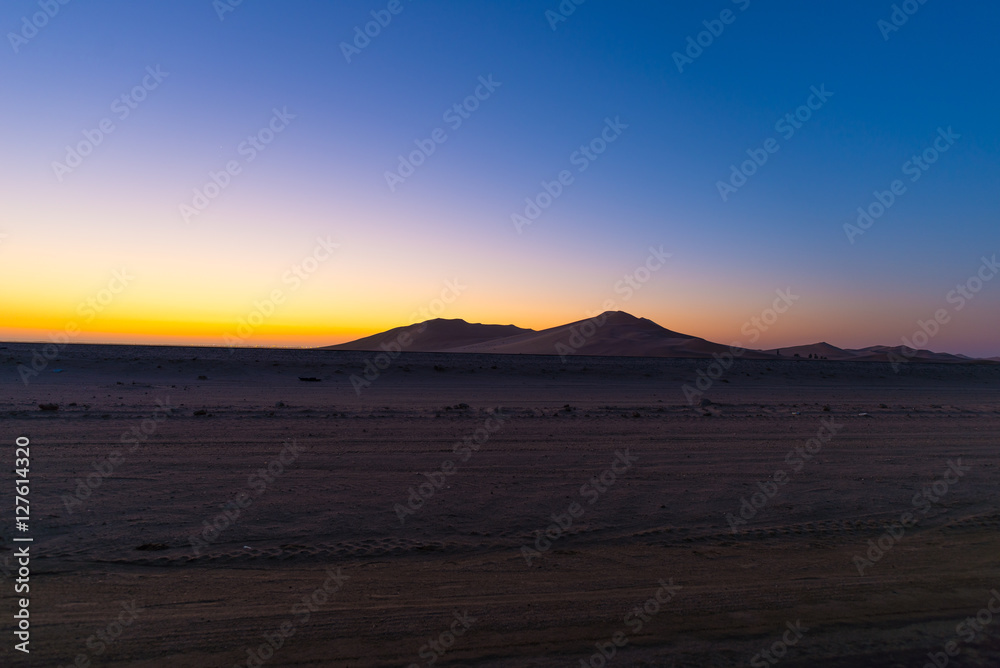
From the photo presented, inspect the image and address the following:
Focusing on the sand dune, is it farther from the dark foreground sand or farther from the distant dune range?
the dark foreground sand

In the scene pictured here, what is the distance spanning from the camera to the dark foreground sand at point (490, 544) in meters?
4.11

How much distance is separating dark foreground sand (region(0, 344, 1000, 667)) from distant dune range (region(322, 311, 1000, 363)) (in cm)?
5373

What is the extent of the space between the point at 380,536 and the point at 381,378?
2196 cm

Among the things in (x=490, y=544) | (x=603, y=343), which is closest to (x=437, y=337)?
(x=603, y=343)

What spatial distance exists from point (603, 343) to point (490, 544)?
3619 inches

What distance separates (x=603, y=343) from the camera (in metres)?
96.4

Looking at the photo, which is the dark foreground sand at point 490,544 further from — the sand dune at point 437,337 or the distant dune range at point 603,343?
the sand dune at point 437,337

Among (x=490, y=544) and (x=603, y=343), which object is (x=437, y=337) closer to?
(x=603, y=343)

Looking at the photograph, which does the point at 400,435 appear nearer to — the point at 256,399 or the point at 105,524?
the point at 105,524

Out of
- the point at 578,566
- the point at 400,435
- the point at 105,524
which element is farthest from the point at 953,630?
the point at 400,435

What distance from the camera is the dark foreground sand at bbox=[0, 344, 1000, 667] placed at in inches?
162

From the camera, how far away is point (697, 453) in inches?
430

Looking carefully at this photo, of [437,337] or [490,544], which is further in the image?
[437,337]

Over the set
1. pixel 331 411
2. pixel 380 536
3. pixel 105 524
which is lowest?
pixel 380 536
